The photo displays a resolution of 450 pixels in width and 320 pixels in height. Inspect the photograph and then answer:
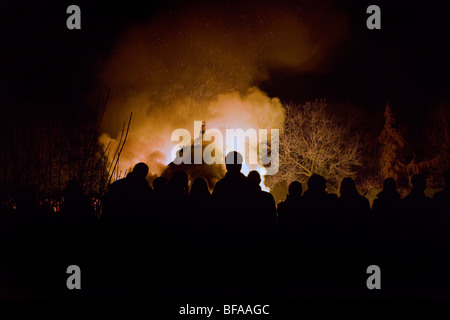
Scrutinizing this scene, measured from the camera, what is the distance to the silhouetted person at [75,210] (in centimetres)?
579

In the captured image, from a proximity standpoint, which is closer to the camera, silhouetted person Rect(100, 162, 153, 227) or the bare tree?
silhouetted person Rect(100, 162, 153, 227)

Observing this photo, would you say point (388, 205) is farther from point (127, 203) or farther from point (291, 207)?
point (127, 203)

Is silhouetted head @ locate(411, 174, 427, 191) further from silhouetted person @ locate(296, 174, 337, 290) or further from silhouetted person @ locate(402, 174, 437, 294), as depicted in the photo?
silhouetted person @ locate(296, 174, 337, 290)

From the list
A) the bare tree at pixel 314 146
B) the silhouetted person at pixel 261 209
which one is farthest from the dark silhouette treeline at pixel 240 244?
the bare tree at pixel 314 146

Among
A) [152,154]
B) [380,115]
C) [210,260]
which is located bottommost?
[210,260]

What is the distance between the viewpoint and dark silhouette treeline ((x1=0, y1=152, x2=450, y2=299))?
5.59 meters

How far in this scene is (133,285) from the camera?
5680mm

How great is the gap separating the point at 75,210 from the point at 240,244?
8.72ft

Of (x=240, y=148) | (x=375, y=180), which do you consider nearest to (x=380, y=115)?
(x=375, y=180)

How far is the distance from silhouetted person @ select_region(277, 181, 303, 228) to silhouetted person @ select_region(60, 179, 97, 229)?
9.83 ft

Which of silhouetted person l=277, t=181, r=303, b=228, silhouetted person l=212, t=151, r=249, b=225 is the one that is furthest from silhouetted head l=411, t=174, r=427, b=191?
silhouetted person l=212, t=151, r=249, b=225
